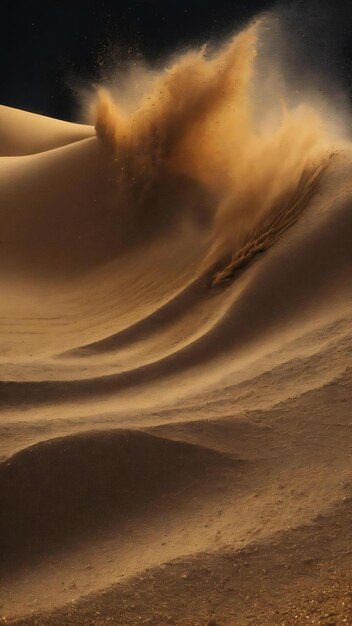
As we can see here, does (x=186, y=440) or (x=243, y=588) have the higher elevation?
(x=186, y=440)

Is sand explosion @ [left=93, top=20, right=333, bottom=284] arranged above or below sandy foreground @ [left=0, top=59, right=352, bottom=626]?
above

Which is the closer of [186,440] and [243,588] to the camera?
[243,588]

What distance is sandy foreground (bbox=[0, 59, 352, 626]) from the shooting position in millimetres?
2285

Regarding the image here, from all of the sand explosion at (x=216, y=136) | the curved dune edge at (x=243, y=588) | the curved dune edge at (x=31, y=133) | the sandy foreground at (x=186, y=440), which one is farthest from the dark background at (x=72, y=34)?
the curved dune edge at (x=243, y=588)

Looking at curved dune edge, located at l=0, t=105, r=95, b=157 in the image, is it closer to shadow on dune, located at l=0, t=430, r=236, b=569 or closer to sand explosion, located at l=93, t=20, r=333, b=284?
sand explosion, located at l=93, t=20, r=333, b=284

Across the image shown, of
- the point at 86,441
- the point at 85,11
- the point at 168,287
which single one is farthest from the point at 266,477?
the point at 85,11

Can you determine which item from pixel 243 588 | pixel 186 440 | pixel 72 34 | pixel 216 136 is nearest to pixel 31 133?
pixel 216 136

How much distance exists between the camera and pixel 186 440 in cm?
285

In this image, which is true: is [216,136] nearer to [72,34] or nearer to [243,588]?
[243,588]

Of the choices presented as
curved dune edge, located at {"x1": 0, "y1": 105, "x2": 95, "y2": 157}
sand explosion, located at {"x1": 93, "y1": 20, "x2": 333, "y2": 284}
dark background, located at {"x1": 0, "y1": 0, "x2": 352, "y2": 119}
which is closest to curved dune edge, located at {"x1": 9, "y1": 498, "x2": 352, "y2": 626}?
sand explosion, located at {"x1": 93, "y1": 20, "x2": 333, "y2": 284}

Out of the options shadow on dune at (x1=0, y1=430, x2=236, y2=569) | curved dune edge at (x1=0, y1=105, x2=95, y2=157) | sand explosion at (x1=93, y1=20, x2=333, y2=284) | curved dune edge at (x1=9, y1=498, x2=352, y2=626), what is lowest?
curved dune edge at (x1=9, y1=498, x2=352, y2=626)

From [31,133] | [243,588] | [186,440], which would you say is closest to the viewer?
[243,588]

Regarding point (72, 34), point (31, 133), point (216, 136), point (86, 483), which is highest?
point (72, 34)

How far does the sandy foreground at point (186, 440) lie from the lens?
7.50 ft
